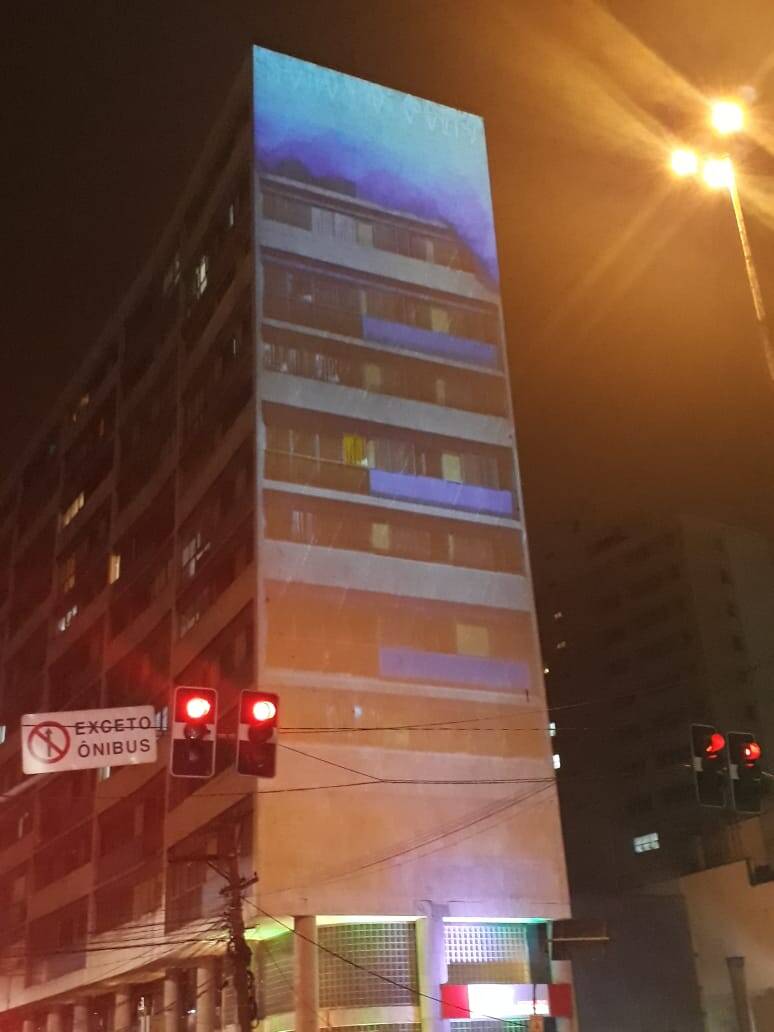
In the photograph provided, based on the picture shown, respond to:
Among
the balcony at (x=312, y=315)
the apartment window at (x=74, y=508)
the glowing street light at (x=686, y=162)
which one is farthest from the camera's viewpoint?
the apartment window at (x=74, y=508)

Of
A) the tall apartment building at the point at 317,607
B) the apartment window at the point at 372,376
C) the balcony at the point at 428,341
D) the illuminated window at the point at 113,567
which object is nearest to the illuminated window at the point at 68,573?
the tall apartment building at the point at 317,607

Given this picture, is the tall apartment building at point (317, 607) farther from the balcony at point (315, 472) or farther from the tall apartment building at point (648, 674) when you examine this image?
the tall apartment building at point (648, 674)

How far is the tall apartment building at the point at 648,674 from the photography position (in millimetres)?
69125

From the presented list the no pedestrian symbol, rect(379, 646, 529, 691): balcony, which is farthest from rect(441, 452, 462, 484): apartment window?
the no pedestrian symbol

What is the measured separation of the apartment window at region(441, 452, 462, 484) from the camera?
40.6m

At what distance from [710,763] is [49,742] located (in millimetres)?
9647

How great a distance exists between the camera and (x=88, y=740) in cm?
1582

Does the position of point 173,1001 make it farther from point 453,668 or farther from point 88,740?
point 88,740

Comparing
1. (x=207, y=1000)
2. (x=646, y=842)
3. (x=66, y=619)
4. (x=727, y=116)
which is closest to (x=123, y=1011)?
(x=207, y=1000)

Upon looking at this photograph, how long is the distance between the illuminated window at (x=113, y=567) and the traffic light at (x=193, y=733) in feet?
121

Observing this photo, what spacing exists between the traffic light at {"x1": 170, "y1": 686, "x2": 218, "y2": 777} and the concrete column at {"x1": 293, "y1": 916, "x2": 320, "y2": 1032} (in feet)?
66.0

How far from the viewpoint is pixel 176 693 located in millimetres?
12789

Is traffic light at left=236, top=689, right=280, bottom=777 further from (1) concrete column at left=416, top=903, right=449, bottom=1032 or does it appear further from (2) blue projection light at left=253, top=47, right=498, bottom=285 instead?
(2) blue projection light at left=253, top=47, right=498, bottom=285

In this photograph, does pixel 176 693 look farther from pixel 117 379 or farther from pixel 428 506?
pixel 117 379
